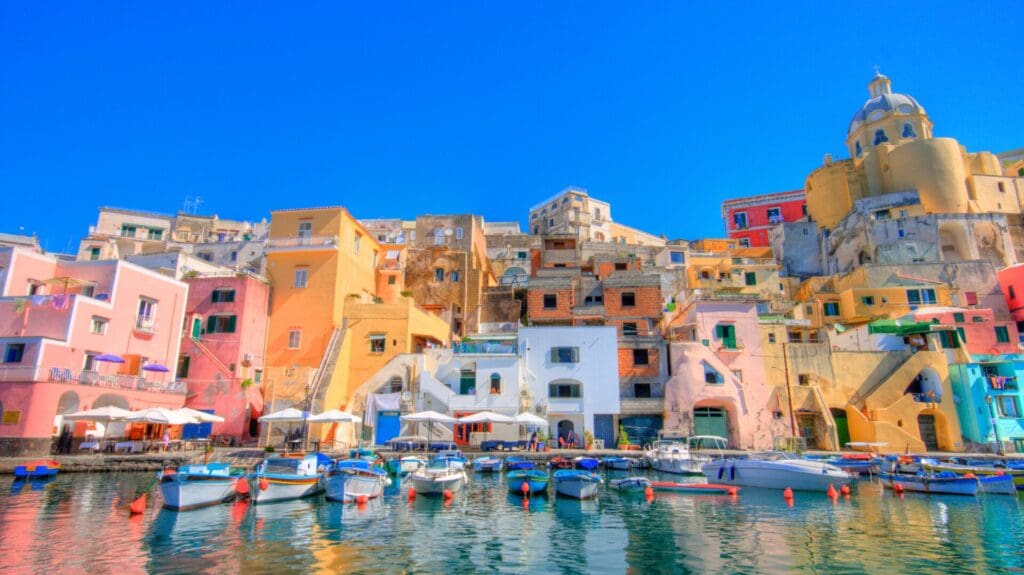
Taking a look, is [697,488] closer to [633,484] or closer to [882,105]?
[633,484]

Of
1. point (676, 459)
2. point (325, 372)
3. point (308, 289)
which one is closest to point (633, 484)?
point (676, 459)

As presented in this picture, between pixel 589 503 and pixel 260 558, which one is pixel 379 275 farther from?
pixel 260 558

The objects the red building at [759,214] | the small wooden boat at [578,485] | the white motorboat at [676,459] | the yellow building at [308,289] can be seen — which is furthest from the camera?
the red building at [759,214]

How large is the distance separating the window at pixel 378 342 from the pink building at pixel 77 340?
11364mm

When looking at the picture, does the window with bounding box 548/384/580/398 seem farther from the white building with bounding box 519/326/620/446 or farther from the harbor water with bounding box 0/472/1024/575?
the harbor water with bounding box 0/472/1024/575

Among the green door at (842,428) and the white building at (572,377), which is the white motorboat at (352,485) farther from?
the green door at (842,428)

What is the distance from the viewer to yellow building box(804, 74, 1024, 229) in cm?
5931

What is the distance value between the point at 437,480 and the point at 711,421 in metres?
21.3

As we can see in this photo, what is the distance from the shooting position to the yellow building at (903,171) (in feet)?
195

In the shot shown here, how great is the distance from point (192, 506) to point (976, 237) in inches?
2500

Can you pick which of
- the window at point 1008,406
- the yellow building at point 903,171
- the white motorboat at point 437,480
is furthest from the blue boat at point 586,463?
the yellow building at point 903,171

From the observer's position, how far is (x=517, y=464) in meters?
29.1

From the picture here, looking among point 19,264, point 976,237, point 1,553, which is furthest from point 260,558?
point 976,237

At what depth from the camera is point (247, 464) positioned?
29359 mm
